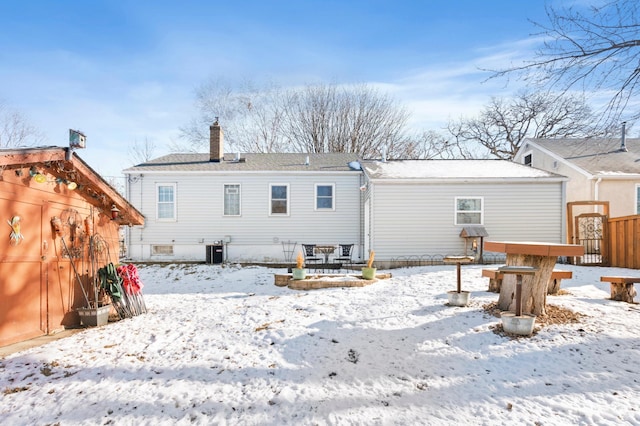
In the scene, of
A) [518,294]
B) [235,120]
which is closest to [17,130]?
[235,120]

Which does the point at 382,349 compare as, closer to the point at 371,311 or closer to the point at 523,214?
the point at 371,311

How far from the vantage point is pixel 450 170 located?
44.0 feet

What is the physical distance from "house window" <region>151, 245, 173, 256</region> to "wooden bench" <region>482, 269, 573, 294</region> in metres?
11.8

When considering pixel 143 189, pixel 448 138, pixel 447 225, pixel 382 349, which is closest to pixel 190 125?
pixel 143 189

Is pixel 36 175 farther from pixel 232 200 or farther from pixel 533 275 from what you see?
pixel 232 200

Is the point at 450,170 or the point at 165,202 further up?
the point at 450,170

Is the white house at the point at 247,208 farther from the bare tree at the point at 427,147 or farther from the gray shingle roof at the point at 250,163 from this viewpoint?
the bare tree at the point at 427,147

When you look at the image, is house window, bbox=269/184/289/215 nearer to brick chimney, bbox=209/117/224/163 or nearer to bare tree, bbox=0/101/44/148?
brick chimney, bbox=209/117/224/163

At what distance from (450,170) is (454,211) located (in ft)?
6.16

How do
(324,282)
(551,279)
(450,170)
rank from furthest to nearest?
1. (450,170)
2. (324,282)
3. (551,279)

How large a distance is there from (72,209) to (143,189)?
28.4 ft

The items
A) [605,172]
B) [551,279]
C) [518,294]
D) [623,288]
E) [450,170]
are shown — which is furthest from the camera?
[605,172]

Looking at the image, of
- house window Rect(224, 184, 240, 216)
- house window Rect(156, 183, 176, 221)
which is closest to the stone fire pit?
house window Rect(224, 184, 240, 216)

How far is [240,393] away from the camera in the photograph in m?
3.42
